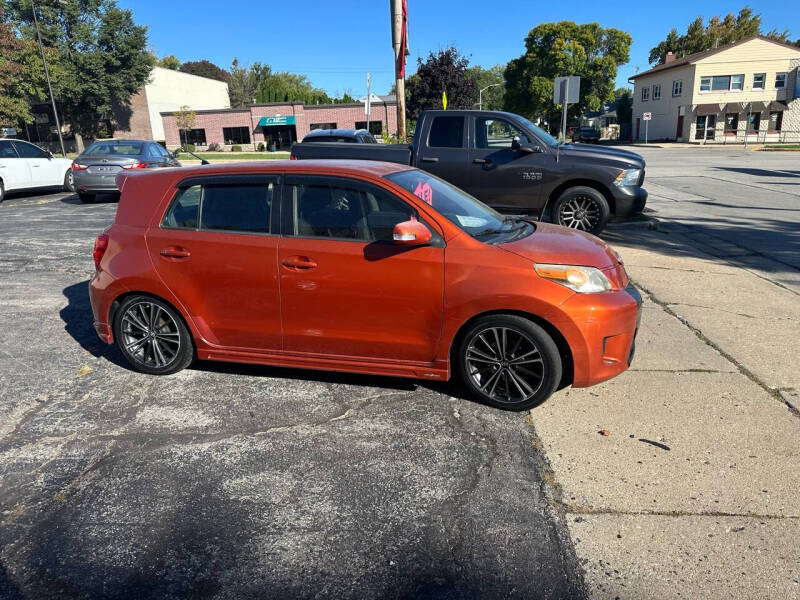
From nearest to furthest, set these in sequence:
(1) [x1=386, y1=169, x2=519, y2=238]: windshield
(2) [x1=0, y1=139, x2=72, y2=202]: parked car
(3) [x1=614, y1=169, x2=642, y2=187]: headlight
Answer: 1. (1) [x1=386, y1=169, x2=519, y2=238]: windshield
2. (3) [x1=614, y1=169, x2=642, y2=187]: headlight
3. (2) [x1=0, y1=139, x2=72, y2=202]: parked car

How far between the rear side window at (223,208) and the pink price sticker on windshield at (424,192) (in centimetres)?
107

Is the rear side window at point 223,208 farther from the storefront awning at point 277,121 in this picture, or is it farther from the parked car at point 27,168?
the storefront awning at point 277,121

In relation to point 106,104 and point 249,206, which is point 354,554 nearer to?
point 249,206

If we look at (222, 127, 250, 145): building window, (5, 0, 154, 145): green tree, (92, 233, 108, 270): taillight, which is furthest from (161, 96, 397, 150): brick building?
(92, 233, 108, 270): taillight

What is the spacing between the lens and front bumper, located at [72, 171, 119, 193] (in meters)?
14.5

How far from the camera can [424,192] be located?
4426mm

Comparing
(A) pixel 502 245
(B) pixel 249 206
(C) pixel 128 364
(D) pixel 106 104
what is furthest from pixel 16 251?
(D) pixel 106 104

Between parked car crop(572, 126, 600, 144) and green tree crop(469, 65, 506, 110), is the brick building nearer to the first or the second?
parked car crop(572, 126, 600, 144)

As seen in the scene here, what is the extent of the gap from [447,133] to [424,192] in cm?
565

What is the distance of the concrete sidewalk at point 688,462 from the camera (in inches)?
101

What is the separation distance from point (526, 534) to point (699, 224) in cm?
1012

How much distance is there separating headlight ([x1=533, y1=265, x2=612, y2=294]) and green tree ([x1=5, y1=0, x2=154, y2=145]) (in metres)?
58.8

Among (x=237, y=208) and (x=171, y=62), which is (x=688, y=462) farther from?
(x=171, y=62)

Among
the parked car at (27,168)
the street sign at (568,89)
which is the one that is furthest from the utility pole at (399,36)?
the parked car at (27,168)
